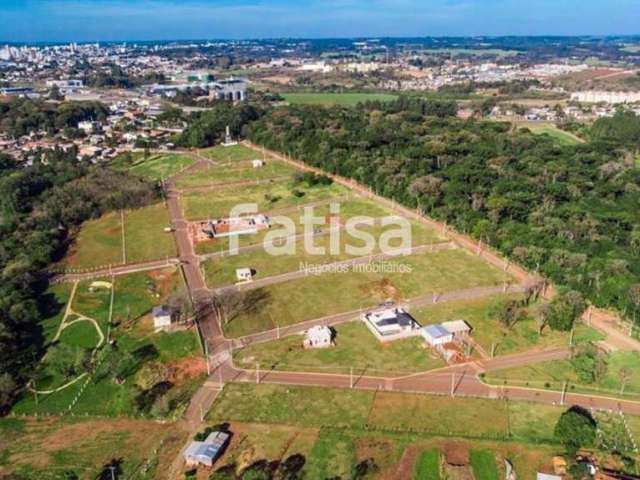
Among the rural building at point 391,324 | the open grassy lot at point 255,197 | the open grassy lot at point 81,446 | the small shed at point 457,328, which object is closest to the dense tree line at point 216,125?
Answer: the open grassy lot at point 255,197

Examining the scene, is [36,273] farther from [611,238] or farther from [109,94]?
[109,94]

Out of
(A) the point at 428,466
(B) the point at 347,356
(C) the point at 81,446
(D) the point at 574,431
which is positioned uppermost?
(D) the point at 574,431

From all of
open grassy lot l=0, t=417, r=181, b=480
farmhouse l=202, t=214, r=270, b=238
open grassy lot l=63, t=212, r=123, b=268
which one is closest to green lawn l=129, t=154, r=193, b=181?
open grassy lot l=63, t=212, r=123, b=268

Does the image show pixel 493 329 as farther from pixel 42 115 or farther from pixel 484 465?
pixel 42 115

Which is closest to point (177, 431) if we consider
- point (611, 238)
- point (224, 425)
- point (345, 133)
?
point (224, 425)

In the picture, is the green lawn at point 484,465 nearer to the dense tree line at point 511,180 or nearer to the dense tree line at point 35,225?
the dense tree line at point 511,180

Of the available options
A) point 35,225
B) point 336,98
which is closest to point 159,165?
point 35,225
